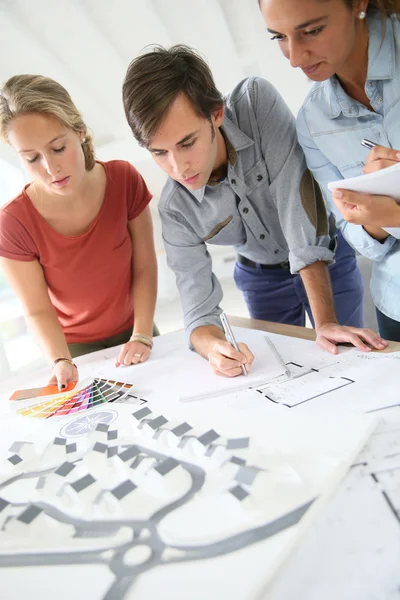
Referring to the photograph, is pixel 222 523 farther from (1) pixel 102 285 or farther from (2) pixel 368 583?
(1) pixel 102 285

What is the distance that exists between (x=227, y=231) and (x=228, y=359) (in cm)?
40

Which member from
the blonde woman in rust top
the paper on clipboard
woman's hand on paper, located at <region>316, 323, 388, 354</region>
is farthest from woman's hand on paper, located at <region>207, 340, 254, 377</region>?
the paper on clipboard

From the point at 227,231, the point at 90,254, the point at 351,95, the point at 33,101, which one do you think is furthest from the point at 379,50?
the point at 90,254

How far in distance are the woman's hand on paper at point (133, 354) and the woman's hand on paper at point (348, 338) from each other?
46 centimetres

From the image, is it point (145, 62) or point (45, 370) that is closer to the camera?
point (145, 62)

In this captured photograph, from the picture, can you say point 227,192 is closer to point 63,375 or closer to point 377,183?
point 377,183

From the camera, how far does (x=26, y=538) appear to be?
570mm

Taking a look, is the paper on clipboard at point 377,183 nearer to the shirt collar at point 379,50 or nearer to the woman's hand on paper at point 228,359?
the shirt collar at point 379,50

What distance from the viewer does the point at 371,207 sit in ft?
2.75

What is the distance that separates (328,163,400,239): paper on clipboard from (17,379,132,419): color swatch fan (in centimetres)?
61

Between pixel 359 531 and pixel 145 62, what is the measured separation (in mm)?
946

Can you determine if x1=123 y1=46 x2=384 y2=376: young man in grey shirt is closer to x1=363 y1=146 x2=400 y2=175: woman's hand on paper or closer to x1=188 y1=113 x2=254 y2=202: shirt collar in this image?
x1=188 y1=113 x2=254 y2=202: shirt collar

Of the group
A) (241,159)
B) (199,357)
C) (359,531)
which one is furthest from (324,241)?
(359,531)

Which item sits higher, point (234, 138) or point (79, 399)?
point (234, 138)
